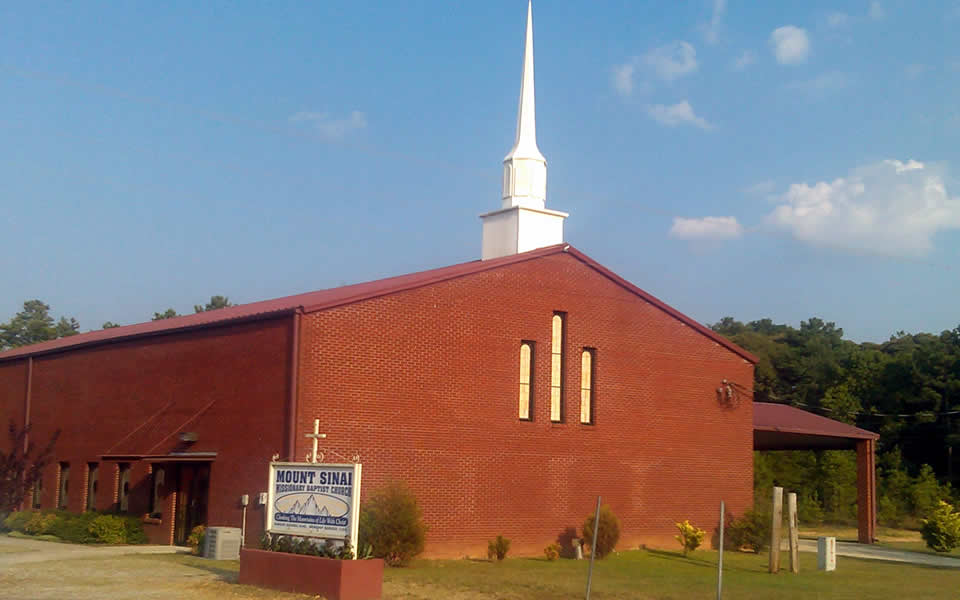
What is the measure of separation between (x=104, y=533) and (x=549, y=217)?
645 inches

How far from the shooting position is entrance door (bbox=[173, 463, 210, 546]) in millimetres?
27922

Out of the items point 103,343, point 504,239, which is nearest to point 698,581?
point 504,239

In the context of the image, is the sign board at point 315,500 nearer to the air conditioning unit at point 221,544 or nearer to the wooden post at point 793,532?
the air conditioning unit at point 221,544

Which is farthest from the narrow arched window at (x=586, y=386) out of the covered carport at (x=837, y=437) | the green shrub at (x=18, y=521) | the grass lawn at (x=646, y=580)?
the green shrub at (x=18, y=521)

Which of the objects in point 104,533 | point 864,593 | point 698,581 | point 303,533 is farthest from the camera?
point 104,533

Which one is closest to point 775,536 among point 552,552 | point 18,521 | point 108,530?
point 552,552

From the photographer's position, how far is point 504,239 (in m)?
33.7

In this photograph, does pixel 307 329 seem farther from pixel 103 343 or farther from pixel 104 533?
pixel 103 343

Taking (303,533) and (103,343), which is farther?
(103,343)

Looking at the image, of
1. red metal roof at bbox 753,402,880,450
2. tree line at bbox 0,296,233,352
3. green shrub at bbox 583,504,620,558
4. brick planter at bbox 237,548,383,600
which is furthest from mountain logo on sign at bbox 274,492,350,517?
tree line at bbox 0,296,233,352

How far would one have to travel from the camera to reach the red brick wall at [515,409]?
26.0m

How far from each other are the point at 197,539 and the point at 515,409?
29.7 ft

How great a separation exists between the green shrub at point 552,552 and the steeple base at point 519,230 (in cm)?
952

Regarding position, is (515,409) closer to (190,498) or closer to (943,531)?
(190,498)
